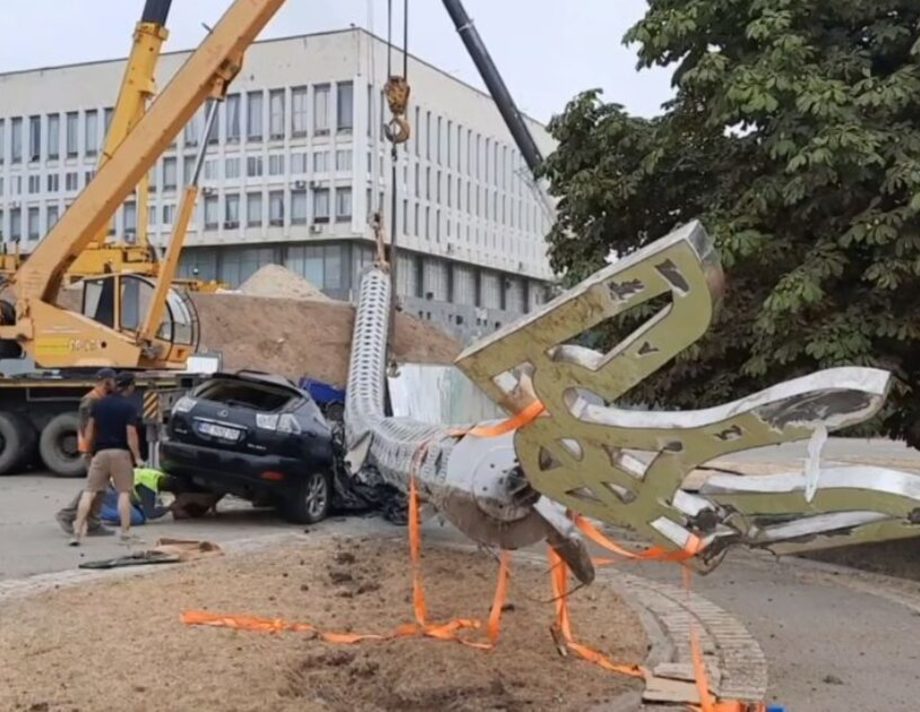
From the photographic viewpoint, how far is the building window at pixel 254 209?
58938 mm

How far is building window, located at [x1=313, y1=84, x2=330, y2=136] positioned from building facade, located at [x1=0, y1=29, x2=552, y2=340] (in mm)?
59

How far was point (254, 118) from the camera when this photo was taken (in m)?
59.1

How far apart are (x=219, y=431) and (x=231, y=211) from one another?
157 ft

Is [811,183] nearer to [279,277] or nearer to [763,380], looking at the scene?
[763,380]

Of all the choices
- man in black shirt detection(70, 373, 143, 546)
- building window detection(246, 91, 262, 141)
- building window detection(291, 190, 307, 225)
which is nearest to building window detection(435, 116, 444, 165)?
building window detection(291, 190, 307, 225)

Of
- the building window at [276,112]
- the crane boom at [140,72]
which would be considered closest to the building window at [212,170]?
the building window at [276,112]

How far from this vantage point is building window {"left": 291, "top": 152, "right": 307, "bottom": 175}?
189 ft

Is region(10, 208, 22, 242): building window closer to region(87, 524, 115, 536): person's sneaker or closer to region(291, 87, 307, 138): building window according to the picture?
region(291, 87, 307, 138): building window

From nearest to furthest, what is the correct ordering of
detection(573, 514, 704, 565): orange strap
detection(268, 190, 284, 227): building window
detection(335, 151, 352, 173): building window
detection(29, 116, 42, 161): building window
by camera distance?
1. detection(573, 514, 704, 565): orange strap
2. detection(335, 151, 352, 173): building window
3. detection(268, 190, 284, 227): building window
4. detection(29, 116, 42, 161): building window

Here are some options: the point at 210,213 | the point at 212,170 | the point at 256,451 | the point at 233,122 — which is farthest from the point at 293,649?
the point at 212,170

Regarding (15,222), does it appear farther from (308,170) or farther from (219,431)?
(219,431)

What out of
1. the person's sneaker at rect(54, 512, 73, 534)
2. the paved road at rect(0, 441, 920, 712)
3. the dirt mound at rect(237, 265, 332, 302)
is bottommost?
the paved road at rect(0, 441, 920, 712)

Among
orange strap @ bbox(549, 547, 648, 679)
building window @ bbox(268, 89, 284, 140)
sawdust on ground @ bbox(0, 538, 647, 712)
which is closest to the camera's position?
sawdust on ground @ bbox(0, 538, 647, 712)

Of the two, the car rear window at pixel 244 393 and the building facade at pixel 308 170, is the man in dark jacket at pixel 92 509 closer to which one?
the car rear window at pixel 244 393
